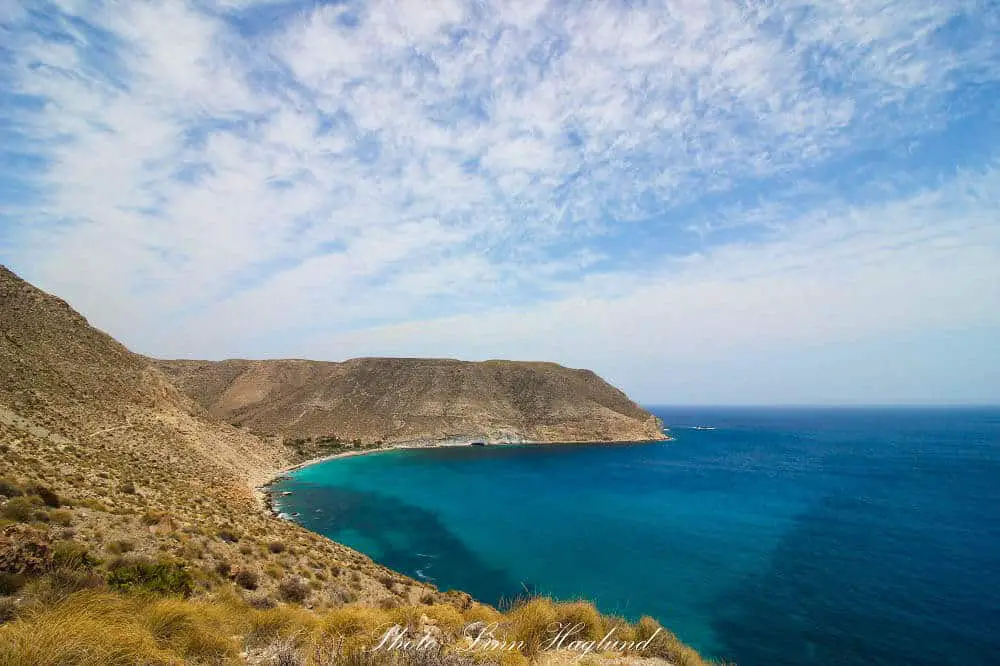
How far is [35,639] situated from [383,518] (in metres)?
32.8

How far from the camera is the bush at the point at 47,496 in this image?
12898mm

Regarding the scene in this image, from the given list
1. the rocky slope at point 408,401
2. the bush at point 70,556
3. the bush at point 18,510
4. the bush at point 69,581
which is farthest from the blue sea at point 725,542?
the rocky slope at point 408,401

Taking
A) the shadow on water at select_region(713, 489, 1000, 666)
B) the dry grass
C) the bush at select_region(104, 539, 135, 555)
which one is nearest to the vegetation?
the dry grass

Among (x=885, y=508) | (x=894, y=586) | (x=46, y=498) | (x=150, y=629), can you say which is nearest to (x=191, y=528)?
(x=46, y=498)

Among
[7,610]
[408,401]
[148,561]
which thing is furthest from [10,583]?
[408,401]

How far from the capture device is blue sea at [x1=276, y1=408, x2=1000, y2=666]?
701 inches

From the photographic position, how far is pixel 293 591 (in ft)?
41.3

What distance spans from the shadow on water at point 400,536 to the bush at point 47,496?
15.2 meters

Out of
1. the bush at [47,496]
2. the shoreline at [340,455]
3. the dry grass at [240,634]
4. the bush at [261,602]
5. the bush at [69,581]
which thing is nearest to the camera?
the dry grass at [240,634]

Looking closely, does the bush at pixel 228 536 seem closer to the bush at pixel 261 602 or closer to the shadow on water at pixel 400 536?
the bush at pixel 261 602

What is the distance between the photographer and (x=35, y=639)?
4547mm

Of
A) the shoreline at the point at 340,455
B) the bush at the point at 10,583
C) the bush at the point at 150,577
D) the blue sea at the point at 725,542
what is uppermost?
the bush at the point at 10,583

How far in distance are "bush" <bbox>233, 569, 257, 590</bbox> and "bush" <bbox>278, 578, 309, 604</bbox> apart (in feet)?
2.44

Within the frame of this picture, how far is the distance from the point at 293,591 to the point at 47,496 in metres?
8.05
